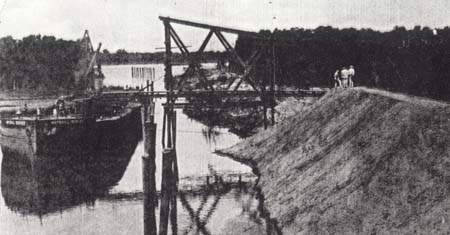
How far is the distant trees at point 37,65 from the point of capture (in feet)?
320

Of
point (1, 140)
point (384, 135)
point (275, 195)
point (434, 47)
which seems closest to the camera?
point (384, 135)

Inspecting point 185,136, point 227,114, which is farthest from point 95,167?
point 227,114

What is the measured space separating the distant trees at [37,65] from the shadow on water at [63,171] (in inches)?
2106

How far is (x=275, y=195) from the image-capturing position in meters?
25.2

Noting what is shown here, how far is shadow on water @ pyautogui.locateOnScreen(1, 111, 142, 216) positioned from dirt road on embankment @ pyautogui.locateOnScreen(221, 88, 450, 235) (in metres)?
11.5

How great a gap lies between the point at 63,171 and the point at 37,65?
6726cm

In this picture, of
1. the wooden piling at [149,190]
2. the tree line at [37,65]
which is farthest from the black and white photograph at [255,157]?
the tree line at [37,65]

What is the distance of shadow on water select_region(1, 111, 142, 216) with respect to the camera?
3080cm

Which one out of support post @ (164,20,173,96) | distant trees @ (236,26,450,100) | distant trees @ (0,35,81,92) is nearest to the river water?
support post @ (164,20,173,96)

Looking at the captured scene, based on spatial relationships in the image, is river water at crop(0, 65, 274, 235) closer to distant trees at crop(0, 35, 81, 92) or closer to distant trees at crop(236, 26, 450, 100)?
distant trees at crop(236, 26, 450, 100)

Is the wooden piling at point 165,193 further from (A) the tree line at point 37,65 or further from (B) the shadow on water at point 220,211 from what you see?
(A) the tree line at point 37,65

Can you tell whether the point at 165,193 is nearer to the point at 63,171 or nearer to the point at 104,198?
the point at 104,198

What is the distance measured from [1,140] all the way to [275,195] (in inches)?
1173

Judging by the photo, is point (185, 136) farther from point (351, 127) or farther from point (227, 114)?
point (351, 127)
